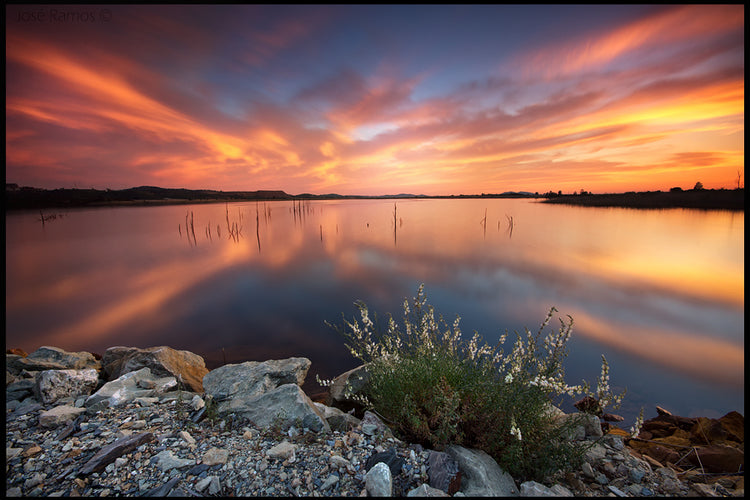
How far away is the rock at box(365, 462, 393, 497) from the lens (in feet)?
7.49

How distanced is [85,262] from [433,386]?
21.6m

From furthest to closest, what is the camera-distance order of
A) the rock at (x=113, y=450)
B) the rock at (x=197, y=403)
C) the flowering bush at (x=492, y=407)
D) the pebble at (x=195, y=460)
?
the rock at (x=197, y=403) < the flowering bush at (x=492, y=407) < the rock at (x=113, y=450) < the pebble at (x=195, y=460)

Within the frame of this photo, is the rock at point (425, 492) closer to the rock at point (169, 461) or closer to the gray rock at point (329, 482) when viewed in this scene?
the gray rock at point (329, 482)

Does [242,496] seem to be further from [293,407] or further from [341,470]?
[293,407]

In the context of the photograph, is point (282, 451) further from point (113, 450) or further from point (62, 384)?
point (62, 384)

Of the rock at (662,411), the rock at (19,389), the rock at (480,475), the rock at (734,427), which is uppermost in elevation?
the rock at (480,475)

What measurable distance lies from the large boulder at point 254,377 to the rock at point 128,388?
0.69 m

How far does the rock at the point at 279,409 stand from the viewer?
3.34m

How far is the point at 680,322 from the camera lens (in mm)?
9156

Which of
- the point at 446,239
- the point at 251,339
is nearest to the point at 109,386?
the point at 251,339

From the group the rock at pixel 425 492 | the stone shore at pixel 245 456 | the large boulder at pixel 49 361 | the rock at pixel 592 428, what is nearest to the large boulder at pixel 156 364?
the large boulder at pixel 49 361

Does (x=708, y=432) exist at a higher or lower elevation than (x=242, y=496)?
lower

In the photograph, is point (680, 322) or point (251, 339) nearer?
point (251, 339)

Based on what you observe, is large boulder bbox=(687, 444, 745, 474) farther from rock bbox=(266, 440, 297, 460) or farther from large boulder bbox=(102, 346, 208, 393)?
large boulder bbox=(102, 346, 208, 393)
